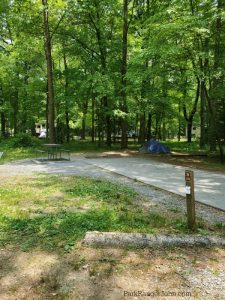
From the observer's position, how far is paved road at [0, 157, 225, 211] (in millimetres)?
7349

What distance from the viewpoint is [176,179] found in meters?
9.23

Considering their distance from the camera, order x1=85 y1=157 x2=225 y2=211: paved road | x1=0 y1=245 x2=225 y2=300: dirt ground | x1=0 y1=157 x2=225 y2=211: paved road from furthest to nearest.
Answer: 1. x1=0 y1=157 x2=225 y2=211: paved road
2. x1=85 y1=157 x2=225 y2=211: paved road
3. x1=0 y1=245 x2=225 y2=300: dirt ground

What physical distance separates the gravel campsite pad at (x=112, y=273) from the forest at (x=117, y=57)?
8628 mm

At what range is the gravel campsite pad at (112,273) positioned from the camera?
3049 mm

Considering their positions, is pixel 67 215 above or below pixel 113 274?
above

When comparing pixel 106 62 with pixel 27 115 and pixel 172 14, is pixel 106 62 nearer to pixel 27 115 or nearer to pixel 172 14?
pixel 172 14

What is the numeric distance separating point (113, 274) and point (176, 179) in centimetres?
614

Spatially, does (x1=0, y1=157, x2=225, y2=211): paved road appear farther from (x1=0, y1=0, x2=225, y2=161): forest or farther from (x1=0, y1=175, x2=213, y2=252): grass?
(x1=0, y1=0, x2=225, y2=161): forest

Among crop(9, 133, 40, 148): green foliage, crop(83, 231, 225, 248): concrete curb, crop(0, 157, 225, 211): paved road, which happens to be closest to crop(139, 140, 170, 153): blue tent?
crop(0, 157, 225, 211): paved road

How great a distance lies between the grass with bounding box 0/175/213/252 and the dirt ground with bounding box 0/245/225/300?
0.38m

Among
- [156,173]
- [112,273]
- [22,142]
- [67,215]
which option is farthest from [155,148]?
[112,273]

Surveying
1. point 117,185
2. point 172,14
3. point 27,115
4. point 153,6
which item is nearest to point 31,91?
point 27,115

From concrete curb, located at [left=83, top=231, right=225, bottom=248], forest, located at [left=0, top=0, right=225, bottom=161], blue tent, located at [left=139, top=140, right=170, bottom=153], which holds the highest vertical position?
forest, located at [left=0, top=0, right=225, bottom=161]

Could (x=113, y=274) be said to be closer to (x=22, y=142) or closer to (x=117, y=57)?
(x=22, y=142)
